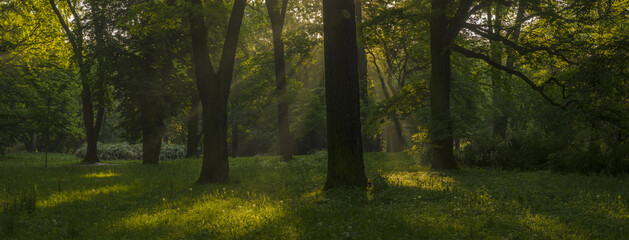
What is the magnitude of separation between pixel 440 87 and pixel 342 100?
6848 millimetres

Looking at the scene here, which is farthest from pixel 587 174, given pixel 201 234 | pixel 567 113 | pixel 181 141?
pixel 181 141

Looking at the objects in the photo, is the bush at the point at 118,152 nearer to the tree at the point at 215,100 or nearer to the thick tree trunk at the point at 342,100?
the tree at the point at 215,100

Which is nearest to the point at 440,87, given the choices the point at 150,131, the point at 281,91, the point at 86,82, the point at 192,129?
the point at 281,91

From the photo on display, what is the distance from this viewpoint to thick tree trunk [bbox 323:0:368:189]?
9562 millimetres

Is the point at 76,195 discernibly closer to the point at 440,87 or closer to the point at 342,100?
the point at 342,100

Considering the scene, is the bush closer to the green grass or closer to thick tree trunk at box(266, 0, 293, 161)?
thick tree trunk at box(266, 0, 293, 161)

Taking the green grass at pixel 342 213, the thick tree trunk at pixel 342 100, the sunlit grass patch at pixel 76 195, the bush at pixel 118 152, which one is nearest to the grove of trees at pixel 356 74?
the thick tree trunk at pixel 342 100

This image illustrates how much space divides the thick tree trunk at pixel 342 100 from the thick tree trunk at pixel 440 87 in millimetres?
6028

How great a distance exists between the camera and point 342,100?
963 centimetres

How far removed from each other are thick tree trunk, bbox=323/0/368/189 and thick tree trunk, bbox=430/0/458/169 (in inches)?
237

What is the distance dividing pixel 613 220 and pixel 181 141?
2423 inches

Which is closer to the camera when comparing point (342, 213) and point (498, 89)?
point (342, 213)

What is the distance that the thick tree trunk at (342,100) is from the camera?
956 cm

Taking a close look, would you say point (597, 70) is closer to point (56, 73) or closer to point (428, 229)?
point (428, 229)
